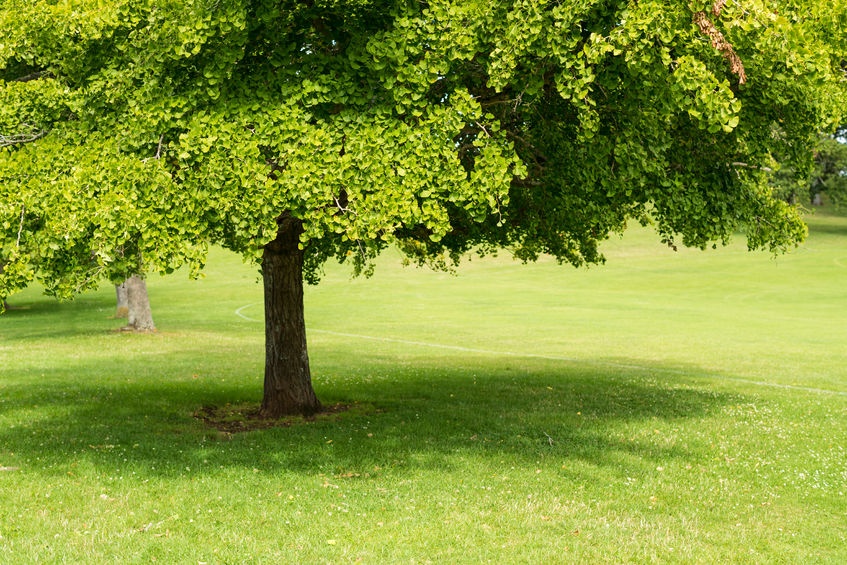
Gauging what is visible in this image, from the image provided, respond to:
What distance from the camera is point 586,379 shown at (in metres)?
23.3

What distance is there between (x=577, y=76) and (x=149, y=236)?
604cm

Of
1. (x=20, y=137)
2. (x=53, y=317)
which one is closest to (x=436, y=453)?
(x=20, y=137)

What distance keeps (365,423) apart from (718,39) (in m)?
8.84

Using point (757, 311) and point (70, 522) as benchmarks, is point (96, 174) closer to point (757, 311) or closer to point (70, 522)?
point (70, 522)

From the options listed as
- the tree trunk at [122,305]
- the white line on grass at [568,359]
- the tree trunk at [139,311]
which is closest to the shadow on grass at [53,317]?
the tree trunk at [122,305]

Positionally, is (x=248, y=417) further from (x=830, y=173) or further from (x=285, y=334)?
(x=830, y=173)

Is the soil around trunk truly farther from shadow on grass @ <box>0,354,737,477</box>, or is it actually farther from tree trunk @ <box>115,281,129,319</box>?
tree trunk @ <box>115,281,129,319</box>

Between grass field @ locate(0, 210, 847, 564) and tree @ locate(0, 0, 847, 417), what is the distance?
3.07m

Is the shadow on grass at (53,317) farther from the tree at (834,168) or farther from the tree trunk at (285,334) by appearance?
the tree at (834,168)

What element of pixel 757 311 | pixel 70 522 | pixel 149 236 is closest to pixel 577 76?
pixel 149 236

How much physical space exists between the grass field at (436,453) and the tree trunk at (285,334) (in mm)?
1032

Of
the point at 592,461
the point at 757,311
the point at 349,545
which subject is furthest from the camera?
the point at 757,311

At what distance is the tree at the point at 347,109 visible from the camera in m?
11.4

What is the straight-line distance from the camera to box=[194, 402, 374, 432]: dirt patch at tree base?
16062 millimetres
